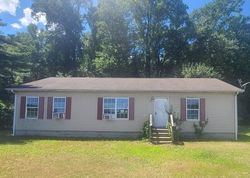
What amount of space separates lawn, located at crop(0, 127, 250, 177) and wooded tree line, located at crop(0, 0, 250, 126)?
2097 centimetres

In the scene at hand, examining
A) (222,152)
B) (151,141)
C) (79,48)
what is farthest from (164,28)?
(222,152)

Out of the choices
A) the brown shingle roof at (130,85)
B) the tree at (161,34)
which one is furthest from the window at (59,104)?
the tree at (161,34)

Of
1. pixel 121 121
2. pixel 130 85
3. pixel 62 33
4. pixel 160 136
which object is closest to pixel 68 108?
pixel 121 121

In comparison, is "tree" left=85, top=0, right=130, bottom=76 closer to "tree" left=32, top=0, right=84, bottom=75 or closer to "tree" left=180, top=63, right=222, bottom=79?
"tree" left=32, top=0, right=84, bottom=75

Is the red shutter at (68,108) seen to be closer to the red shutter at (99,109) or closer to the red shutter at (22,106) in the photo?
the red shutter at (99,109)

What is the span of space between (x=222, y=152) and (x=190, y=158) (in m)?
2.50

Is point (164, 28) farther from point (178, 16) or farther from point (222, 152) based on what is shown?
point (222, 152)

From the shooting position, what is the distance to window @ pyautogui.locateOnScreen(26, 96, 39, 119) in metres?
24.0

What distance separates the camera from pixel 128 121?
2353cm

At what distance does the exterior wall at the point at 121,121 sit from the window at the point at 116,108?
305 mm

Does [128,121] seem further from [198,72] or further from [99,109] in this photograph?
[198,72]

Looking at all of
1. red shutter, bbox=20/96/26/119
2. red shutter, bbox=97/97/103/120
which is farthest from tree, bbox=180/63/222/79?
red shutter, bbox=20/96/26/119

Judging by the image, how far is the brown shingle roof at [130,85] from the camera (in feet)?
76.7

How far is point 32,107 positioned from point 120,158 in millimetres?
10328
